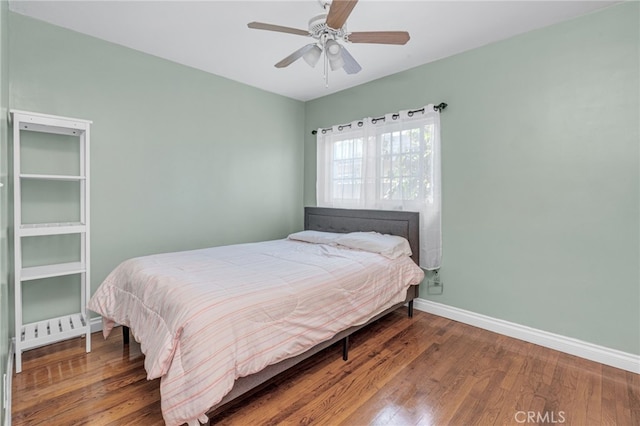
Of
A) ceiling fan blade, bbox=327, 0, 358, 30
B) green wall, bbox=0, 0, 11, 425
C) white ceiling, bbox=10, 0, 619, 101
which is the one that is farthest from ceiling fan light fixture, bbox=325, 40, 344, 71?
green wall, bbox=0, 0, 11, 425

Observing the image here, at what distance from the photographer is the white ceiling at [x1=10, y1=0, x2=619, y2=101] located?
7.60ft

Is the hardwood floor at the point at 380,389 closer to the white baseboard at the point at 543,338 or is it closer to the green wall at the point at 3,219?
the white baseboard at the point at 543,338

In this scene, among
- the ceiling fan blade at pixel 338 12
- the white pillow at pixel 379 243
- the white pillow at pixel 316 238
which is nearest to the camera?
the ceiling fan blade at pixel 338 12

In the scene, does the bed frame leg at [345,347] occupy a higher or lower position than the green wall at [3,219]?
lower

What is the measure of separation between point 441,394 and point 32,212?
3.42 m

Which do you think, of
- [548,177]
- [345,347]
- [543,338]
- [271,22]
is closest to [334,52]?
[271,22]

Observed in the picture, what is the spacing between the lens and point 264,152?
13.8 ft

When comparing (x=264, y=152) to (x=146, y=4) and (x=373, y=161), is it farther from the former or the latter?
(x=146, y=4)

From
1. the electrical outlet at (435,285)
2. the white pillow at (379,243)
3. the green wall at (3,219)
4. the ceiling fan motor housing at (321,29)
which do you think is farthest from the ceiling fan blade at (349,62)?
the electrical outlet at (435,285)

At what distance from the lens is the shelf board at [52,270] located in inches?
89.4

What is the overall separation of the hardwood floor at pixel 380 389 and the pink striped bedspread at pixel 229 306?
1.02 feet

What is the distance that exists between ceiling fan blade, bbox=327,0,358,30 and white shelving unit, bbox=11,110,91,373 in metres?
2.07

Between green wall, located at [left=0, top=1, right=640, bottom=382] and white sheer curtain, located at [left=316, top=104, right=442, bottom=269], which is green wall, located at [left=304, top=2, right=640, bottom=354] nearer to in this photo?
green wall, located at [left=0, top=1, right=640, bottom=382]

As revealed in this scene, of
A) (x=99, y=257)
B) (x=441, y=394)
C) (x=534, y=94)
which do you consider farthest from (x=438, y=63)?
(x=99, y=257)
